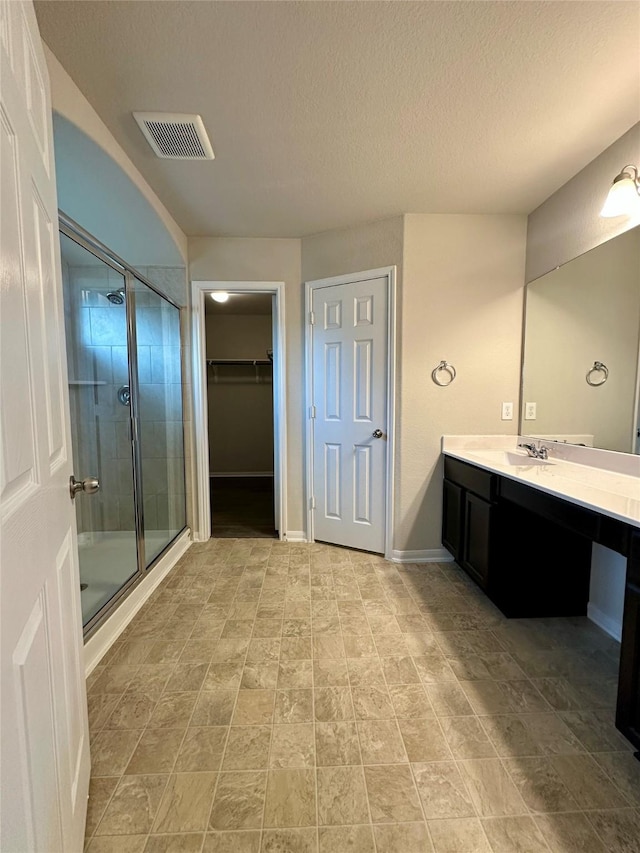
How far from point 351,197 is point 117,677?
107 inches

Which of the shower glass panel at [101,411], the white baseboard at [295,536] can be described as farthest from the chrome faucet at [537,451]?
the shower glass panel at [101,411]

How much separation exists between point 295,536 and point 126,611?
1323 mm

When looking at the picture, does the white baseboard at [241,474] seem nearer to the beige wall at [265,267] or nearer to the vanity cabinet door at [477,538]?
the beige wall at [265,267]

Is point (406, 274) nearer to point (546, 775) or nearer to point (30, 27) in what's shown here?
point (30, 27)

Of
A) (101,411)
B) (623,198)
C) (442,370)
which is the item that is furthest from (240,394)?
(623,198)

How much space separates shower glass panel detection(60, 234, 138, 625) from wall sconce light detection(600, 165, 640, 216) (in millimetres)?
2558

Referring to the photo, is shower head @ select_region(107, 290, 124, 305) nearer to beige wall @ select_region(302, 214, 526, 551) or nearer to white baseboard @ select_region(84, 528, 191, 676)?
beige wall @ select_region(302, 214, 526, 551)

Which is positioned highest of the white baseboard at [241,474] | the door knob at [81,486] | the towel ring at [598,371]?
the towel ring at [598,371]

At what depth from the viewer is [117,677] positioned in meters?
1.53

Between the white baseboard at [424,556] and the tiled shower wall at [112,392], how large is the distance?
1709 millimetres

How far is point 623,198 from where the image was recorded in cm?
154

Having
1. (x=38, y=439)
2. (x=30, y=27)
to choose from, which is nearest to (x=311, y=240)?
(x=30, y=27)

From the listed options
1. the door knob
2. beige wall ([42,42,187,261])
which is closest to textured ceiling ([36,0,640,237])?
beige wall ([42,42,187,261])

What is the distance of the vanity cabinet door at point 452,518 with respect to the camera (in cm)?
231
